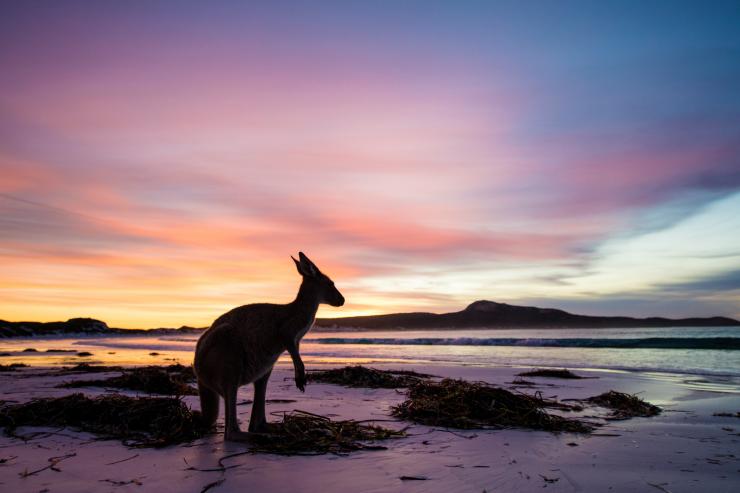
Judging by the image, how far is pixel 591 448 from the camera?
525cm

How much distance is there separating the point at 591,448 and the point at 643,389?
7.30 meters

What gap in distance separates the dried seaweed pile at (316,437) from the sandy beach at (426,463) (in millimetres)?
153

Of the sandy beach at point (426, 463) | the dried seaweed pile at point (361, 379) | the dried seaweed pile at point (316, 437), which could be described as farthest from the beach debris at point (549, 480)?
the dried seaweed pile at point (361, 379)

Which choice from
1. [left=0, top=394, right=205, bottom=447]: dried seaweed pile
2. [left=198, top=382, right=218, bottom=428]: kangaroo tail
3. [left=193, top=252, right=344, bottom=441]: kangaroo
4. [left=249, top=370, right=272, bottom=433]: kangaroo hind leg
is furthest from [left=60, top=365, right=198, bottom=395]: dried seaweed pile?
[left=249, top=370, right=272, bottom=433]: kangaroo hind leg

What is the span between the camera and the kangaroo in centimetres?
513

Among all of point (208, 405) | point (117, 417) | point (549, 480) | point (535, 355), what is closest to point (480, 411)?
point (549, 480)

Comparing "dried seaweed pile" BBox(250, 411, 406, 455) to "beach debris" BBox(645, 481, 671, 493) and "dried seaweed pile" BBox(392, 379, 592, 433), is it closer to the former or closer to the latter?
"dried seaweed pile" BBox(392, 379, 592, 433)

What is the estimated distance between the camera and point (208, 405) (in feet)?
18.7

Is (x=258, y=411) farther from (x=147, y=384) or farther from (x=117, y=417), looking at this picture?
(x=147, y=384)

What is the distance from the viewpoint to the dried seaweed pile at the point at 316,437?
4879mm

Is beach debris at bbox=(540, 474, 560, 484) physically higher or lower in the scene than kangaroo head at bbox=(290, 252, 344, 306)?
lower

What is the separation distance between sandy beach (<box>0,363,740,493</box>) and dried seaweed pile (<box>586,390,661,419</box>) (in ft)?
2.19

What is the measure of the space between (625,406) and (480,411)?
3.07 metres

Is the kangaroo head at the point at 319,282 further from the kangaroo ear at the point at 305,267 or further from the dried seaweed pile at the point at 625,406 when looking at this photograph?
the dried seaweed pile at the point at 625,406
